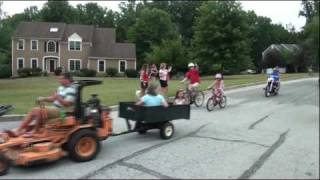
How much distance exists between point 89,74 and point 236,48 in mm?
21780

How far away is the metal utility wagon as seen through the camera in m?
11.5

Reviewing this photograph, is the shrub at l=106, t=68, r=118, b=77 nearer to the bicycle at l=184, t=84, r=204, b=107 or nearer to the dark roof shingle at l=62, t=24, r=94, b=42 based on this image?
the dark roof shingle at l=62, t=24, r=94, b=42

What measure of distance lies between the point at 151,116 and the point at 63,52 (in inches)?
2456

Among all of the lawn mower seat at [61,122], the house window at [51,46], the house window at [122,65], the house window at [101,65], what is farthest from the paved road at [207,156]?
the house window at [51,46]

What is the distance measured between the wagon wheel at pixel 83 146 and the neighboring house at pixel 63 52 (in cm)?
6236

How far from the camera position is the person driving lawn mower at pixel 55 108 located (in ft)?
30.5

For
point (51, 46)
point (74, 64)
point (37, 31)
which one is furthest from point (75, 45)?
point (37, 31)

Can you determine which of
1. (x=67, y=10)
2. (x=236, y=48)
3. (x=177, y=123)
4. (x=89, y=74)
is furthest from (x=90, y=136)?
(x=67, y=10)

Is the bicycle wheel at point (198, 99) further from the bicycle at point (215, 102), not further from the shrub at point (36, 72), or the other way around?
the shrub at point (36, 72)

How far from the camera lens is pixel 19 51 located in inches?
2849

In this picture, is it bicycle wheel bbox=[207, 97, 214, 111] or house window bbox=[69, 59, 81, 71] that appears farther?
house window bbox=[69, 59, 81, 71]

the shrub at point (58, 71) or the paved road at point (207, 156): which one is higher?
the shrub at point (58, 71)

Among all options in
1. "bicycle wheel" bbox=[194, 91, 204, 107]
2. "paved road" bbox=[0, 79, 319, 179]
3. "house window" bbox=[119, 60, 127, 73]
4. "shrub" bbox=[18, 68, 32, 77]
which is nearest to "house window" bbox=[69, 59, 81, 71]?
"house window" bbox=[119, 60, 127, 73]

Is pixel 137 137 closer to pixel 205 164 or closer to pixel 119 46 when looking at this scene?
pixel 205 164
